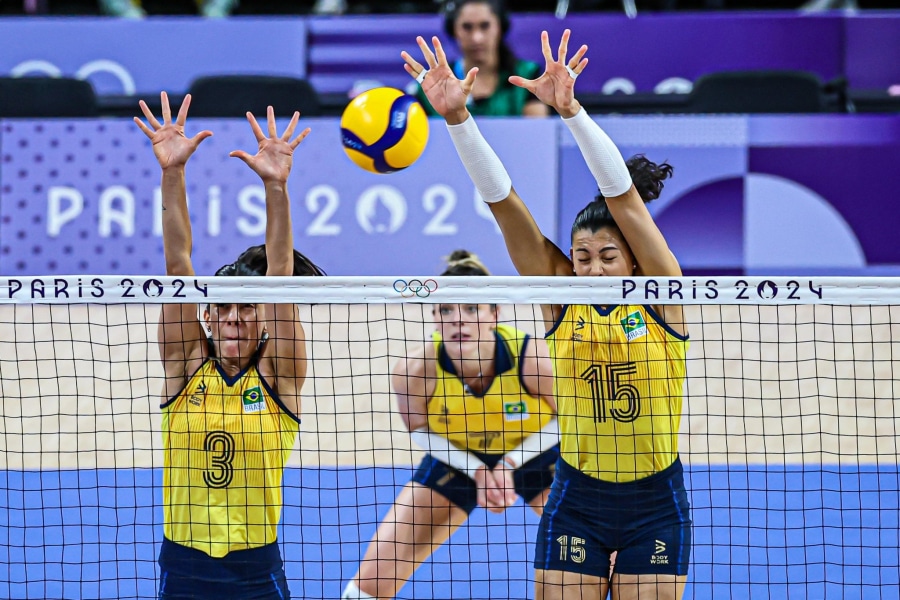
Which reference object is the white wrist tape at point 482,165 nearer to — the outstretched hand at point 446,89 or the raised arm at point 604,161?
the outstretched hand at point 446,89

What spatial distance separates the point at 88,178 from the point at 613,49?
4.98 meters

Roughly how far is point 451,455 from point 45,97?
523 centimetres

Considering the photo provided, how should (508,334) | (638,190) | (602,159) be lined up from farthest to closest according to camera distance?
(508,334)
(638,190)
(602,159)

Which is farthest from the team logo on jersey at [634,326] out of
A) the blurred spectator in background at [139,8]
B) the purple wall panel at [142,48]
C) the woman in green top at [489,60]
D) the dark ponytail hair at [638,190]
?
the blurred spectator in background at [139,8]

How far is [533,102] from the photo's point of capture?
8703 mm

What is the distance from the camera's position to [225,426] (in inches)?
166

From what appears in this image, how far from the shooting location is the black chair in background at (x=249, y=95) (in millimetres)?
8922

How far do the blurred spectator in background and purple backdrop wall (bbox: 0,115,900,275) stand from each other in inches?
134

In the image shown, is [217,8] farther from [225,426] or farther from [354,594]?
[225,426]

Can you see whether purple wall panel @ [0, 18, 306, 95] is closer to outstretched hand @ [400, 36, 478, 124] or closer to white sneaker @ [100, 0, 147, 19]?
white sneaker @ [100, 0, 147, 19]

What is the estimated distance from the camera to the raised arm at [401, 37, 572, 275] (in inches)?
167

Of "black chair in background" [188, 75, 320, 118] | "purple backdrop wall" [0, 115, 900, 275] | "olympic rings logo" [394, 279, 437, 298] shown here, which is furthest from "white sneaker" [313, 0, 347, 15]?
"olympic rings logo" [394, 279, 437, 298]

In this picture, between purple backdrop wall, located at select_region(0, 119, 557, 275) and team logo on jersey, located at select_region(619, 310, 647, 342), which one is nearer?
team logo on jersey, located at select_region(619, 310, 647, 342)

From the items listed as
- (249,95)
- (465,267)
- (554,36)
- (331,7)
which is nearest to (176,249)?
(465,267)
